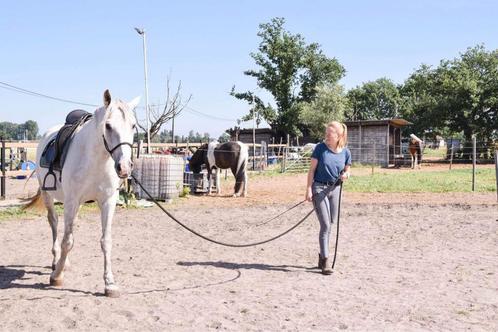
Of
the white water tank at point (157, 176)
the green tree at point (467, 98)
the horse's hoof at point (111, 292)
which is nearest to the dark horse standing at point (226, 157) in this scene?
the white water tank at point (157, 176)

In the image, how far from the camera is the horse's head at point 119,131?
421cm

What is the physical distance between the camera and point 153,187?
1245 centimetres

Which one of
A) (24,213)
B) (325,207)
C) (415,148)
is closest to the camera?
(325,207)

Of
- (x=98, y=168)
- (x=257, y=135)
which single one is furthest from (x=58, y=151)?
(x=257, y=135)

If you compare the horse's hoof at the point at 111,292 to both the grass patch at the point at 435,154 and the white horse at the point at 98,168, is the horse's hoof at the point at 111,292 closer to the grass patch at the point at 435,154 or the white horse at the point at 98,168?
the white horse at the point at 98,168

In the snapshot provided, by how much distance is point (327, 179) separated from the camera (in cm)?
562

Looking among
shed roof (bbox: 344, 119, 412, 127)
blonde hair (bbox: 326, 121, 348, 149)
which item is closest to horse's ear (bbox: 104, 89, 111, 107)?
blonde hair (bbox: 326, 121, 348, 149)

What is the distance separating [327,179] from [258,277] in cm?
137

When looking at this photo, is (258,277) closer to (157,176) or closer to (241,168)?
(157,176)

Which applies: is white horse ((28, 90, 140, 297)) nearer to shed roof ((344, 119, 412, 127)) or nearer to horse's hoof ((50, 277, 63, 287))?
horse's hoof ((50, 277, 63, 287))

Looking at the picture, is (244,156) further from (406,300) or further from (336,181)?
(406,300)

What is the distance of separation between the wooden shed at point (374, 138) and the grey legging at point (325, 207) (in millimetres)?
28027

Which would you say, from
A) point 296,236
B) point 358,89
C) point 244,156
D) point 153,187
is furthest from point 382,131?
point 358,89

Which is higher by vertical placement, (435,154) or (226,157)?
(435,154)
